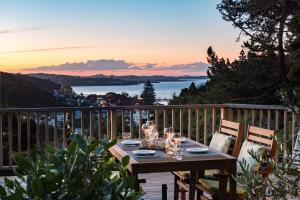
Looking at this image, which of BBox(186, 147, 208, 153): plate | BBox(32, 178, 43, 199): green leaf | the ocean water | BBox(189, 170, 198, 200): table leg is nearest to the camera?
BBox(32, 178, 43, 199): green leaf

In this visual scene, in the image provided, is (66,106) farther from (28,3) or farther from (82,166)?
(82,166)

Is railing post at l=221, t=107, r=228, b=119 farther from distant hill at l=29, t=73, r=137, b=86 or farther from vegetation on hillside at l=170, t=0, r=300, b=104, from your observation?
vegetation on hillside at l=170, t=0, r=300, b=104

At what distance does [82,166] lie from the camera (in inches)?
45.4

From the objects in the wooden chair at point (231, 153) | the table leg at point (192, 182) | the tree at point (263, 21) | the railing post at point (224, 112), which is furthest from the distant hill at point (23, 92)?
the tree at point (263, 21)

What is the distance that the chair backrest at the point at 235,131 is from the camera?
13.8ft

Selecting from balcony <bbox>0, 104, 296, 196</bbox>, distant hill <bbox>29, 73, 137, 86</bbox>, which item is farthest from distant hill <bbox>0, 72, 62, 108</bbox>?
distant hill <bbox>29, 73, 137, 86</bbox>

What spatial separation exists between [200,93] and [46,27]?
498cm

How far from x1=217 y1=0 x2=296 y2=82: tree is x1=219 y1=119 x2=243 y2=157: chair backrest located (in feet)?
18.8

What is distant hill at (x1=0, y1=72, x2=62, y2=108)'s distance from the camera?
6.62 meters

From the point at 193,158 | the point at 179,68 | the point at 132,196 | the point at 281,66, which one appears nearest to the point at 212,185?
the point at 193,158

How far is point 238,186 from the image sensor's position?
367 centimetres

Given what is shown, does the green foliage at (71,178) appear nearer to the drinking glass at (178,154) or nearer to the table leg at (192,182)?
the drinking glass at (178,154)

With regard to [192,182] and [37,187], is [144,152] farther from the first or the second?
[37,187]

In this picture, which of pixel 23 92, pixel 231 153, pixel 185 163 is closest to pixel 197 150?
pixel 185 163
